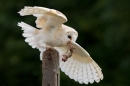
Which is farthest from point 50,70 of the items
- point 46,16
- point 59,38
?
point 46,16

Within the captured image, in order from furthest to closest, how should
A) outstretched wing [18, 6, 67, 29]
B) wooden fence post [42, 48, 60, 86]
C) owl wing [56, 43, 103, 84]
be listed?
owl wing [56, 43, 103, 84] < outstretched wing [18, 6, 67, 29] < wooden fence post [42, 48, 60, 86]

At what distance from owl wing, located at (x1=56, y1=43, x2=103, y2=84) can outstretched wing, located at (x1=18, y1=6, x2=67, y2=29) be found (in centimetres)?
15

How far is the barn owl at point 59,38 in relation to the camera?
2.88 m

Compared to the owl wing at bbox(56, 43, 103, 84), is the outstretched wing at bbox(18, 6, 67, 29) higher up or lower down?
higher up

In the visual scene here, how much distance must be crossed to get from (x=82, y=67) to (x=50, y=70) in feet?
1.75

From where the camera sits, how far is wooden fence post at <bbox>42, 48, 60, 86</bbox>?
2.71 m

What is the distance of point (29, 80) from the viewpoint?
5.52 m

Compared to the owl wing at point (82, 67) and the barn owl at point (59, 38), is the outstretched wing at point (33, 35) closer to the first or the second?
the barn owl at point (59, 38)

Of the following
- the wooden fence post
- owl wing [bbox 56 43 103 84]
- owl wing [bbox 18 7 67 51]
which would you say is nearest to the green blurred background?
owl wing [bbox 56 43 103 84]

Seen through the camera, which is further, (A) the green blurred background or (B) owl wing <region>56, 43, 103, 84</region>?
(A) the green blurred background

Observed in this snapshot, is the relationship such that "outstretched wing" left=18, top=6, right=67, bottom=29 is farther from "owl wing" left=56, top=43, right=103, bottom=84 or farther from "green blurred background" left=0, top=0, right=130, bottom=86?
"green blurred background" left=0, top=0, right=130, bottom=86

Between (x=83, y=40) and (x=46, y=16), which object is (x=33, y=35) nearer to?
(x=46, y=16)

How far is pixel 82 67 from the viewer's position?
10.6ft

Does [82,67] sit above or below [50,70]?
above
